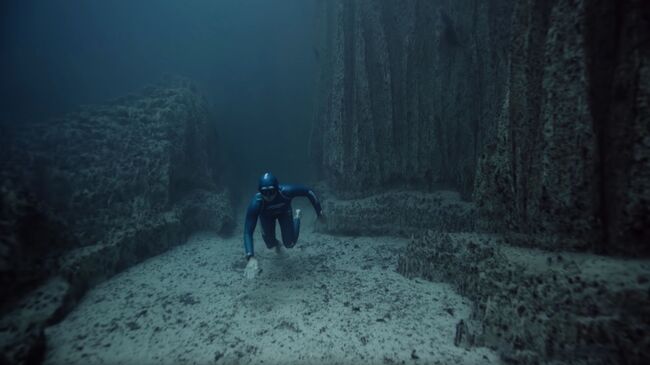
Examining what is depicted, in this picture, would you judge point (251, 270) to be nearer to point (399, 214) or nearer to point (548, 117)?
point (399, 214)

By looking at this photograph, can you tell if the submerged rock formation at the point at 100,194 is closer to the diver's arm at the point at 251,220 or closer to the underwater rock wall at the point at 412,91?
the diver's arm at the point at 251,220

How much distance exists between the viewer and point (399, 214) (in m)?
7.41

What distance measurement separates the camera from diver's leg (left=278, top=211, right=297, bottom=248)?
6410 millimetres

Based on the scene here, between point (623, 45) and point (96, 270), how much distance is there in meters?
8.46

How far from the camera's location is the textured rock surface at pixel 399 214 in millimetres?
6418

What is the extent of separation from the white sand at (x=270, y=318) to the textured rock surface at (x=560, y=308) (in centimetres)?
32

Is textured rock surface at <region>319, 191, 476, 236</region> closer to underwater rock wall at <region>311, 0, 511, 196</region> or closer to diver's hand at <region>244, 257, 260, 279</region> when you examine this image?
underwater rock wall at <region>311, 0, 511, 196</region>

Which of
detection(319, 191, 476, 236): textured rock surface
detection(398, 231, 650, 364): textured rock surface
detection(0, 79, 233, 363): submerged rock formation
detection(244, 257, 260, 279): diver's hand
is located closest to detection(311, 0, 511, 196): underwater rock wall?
detection(319, 191, 476, 236): textured rock surface

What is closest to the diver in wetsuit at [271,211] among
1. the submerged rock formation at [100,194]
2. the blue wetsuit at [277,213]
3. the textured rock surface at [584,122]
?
the blue wetsuit at [277,213]

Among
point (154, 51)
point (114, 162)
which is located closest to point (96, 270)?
point (114, 162)

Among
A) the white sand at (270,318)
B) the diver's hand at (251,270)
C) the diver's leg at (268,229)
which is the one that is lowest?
the white sand at (270,318)

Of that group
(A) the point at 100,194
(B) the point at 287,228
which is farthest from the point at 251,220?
(A) the point at 100,194

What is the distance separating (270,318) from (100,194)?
5450 millimetres

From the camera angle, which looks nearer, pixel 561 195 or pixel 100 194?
pixel 561 195
